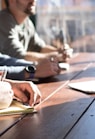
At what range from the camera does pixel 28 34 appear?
2.48m

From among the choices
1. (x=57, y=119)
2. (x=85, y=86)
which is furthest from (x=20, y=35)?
(x=57, y=119)

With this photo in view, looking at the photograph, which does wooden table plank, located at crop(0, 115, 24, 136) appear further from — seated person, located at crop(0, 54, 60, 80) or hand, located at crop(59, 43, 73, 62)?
hand, located at crop(59, 43, 73, 62)

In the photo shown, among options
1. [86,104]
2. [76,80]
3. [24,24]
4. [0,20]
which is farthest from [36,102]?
[24,24]

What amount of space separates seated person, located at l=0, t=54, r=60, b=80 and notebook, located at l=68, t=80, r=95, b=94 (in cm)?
21

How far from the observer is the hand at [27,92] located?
109cm

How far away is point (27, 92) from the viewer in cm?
113

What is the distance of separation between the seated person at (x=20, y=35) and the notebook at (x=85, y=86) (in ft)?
2.21

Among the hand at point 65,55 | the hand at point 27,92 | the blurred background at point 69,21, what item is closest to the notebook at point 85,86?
the hand at point 27,92

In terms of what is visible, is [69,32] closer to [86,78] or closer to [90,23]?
[90,23]

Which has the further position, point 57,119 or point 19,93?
point 19,93

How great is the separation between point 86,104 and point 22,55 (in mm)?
1063

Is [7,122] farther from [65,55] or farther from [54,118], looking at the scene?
[65,55]

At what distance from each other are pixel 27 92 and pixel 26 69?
1.27 ft

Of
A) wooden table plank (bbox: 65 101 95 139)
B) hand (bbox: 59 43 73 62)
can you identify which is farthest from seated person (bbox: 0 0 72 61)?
wooden table plank (bbox: 65 101 95 139)
